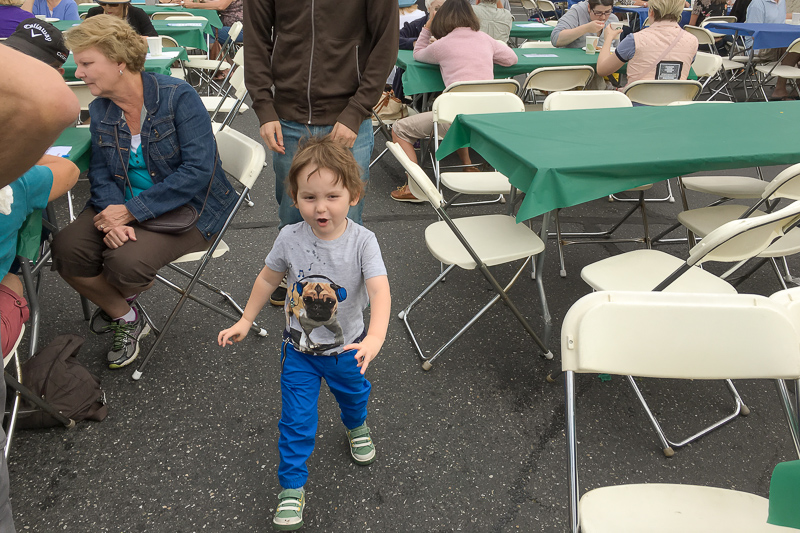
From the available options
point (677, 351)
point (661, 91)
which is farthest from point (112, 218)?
point (661, 91)

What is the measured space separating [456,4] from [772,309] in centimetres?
382

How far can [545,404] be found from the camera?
92.7 inches

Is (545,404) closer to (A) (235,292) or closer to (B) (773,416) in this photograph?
(B) (773,416)

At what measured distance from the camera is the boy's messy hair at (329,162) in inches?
61.7

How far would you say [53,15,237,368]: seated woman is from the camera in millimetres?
2244

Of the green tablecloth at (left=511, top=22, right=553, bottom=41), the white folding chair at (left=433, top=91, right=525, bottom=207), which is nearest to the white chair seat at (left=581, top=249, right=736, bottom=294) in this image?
the white folding chair at (left=433, top=91, right=525, bottom=207)

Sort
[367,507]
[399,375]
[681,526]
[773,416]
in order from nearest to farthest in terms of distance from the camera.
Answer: [681,526]
[367,507]
[773,416]
[399,375]

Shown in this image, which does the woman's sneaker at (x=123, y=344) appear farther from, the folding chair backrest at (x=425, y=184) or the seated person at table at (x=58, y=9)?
the seated person at table at (x=58, y=9)

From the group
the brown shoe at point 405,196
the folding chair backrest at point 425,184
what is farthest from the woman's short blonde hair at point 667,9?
the folding chair backrest at point 425,184

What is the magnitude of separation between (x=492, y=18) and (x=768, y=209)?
362 cm

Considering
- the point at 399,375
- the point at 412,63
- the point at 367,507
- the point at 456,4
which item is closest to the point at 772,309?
the point at 367,507

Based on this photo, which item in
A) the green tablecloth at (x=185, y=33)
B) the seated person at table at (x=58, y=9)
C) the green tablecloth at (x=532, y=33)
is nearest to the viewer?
the green tablecloth at (x=185, y=33)

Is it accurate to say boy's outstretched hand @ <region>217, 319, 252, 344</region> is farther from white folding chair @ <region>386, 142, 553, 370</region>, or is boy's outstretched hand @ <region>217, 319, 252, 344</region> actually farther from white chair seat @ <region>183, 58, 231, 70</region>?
white chair seat @ <region>183, 58, 231, 70</region>

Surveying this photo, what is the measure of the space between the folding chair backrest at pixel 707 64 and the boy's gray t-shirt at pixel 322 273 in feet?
16.6
